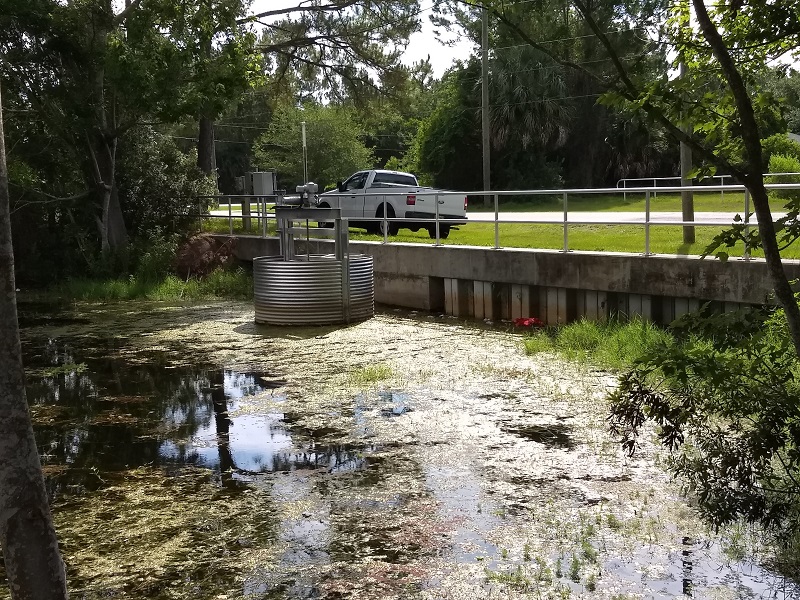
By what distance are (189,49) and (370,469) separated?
14293 millimetres

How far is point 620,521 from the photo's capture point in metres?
6.18

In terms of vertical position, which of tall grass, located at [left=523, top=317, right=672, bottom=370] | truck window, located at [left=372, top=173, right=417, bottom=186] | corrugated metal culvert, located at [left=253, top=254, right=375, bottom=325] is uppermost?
truck window, located at [left=372, top=173, right=417, bottom=186]

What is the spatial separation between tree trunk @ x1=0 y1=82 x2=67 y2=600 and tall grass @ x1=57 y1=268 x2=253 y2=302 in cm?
1667

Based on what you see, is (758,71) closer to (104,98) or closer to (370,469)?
(370,469)

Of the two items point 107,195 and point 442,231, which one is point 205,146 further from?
point 442,231

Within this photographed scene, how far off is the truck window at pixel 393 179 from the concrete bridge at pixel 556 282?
17.0 feet

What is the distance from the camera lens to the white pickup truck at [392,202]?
73.8 feet

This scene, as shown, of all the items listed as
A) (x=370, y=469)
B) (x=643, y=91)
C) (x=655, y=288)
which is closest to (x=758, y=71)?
(x=643, y=91)

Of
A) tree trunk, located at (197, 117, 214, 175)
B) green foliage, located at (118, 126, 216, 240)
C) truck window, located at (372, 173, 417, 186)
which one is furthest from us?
tree trunk, located at (197, 117, 214, 175)

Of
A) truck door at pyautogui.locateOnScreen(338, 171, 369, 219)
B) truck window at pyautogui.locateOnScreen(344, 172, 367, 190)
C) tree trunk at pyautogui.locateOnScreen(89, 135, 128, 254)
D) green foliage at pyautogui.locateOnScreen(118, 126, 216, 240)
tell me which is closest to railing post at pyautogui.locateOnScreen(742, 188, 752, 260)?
truck door at pyautogui.locateOnScreen(338, 171, 369, 219)

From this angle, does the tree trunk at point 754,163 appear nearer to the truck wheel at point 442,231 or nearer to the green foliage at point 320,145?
the truck wheel at point 442,231

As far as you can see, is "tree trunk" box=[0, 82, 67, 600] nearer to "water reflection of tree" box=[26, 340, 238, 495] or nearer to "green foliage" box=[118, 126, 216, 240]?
"water reflection of tree" box=[26, 340, 238, 495]

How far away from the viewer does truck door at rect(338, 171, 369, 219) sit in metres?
23.7

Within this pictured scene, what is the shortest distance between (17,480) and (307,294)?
12.2 m
